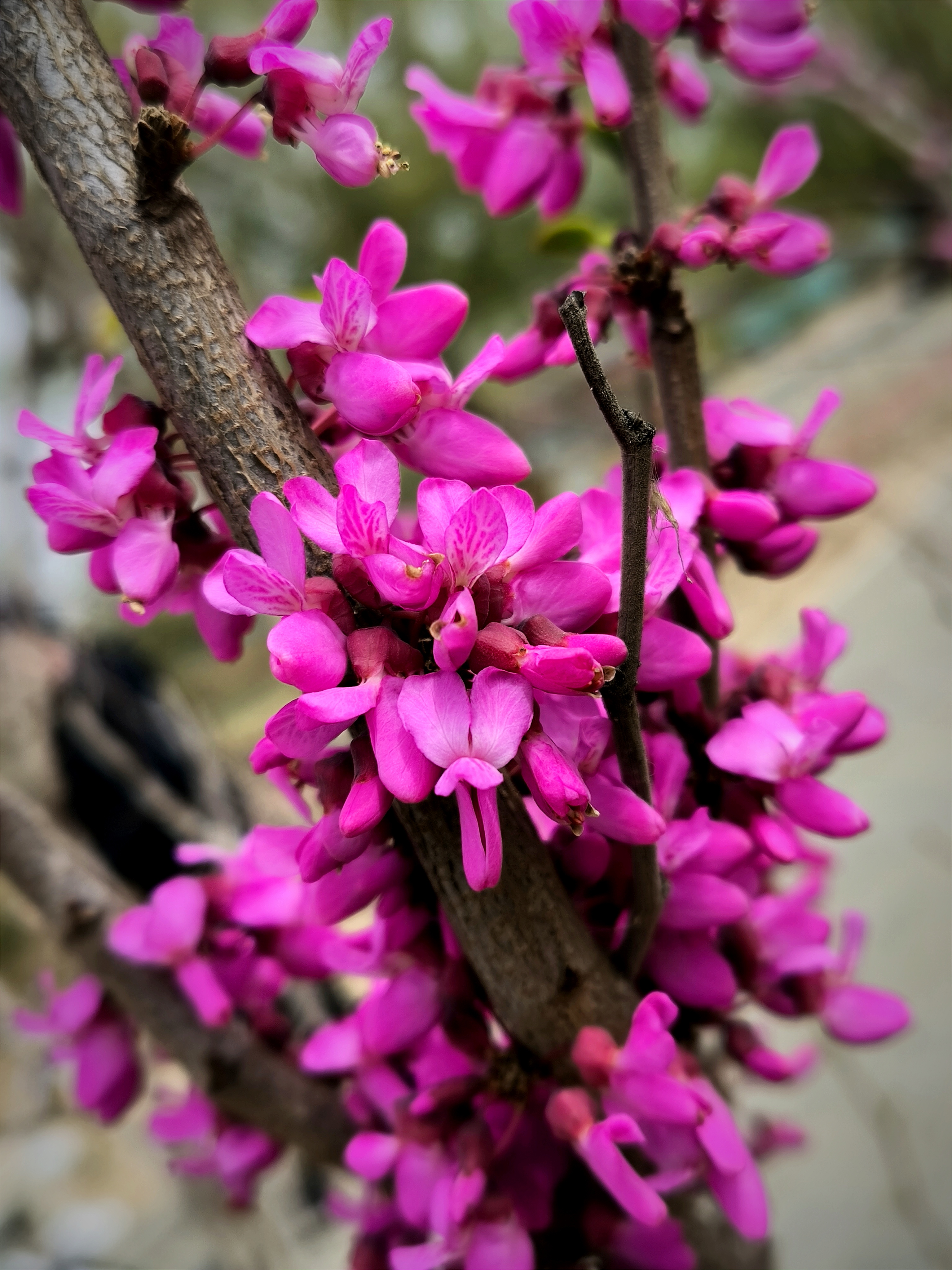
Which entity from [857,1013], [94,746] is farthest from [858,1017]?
[94,746]

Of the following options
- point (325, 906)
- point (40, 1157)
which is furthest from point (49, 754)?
point (325, 906)

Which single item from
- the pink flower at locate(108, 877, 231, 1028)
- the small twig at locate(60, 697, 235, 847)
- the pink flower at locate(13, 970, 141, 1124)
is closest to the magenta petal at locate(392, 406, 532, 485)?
the pink flower at locate(108, 877, 231, 1028)

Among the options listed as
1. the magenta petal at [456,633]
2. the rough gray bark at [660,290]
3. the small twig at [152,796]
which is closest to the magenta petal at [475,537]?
the magenta petal at [456,633]

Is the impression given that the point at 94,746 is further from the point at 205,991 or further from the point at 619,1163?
the point at 619,1163

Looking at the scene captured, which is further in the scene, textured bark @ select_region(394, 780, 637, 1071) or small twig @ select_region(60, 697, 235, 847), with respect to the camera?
small twig @ select_region(60, 697, 235, 847)

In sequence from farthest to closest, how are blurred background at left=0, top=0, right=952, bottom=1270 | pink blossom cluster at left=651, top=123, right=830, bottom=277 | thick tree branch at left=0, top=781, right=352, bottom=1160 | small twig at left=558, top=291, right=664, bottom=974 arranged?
blurred background at left=0, top=0, right=952, bottom=1270 < thick tree branch at left=0, top=781, right=352, bottom=1160 < pink blossom cluster at left=651, top=123, right=830, bottom=277 < small twig at left=558, top=291, right=664, bottom=974

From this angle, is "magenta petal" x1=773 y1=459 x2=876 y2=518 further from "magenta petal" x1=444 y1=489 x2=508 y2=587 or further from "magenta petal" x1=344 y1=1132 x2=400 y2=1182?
"magenta petal" x1=344 y1=1132 x2=400 y2=1182
